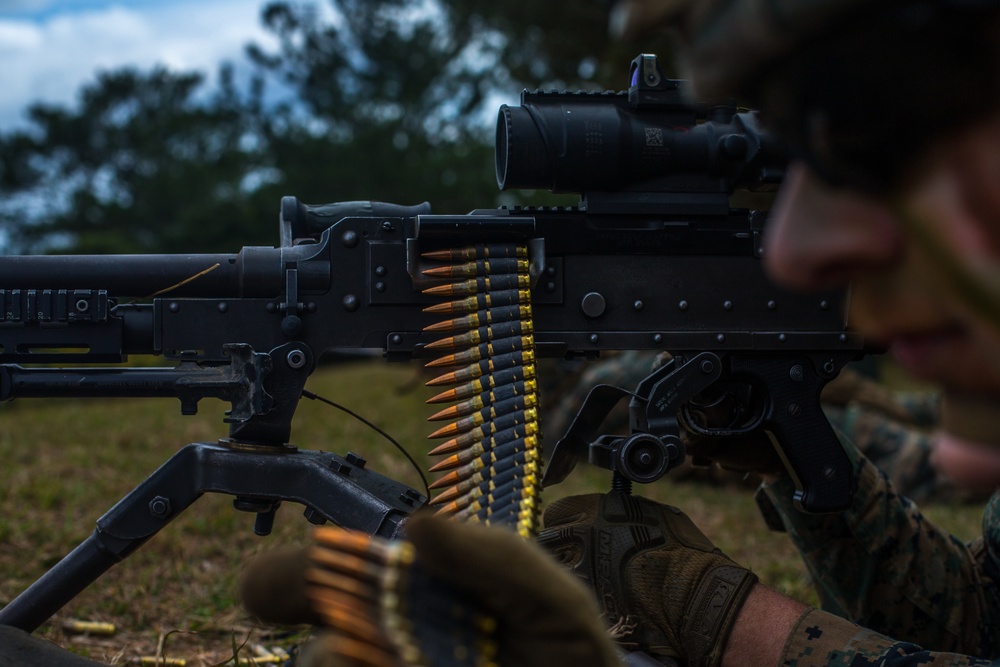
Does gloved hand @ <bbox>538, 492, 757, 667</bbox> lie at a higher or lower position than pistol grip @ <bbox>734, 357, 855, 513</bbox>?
lower

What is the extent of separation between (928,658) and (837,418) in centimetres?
454

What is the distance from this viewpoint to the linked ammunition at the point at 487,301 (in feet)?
8.98

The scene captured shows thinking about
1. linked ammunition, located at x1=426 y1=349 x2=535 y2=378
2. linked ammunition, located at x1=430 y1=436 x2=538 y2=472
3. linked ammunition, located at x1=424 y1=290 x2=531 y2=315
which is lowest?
linked ammunition, located at x1=430 y1=436 x2=538 y2=472

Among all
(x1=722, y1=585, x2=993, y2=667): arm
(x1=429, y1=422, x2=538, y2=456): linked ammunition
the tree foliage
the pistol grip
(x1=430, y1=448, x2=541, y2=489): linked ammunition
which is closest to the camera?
(x1=722, y1=585, x2=993, y2=667): arm

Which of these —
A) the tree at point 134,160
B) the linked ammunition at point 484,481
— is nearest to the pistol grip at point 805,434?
the linked ammunition at point 484,481

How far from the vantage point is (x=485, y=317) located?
276cm

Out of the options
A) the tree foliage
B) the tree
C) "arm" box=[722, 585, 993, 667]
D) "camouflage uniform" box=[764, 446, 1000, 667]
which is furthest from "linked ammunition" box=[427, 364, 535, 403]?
the tree

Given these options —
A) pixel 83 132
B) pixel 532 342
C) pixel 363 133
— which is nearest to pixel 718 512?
pixel 532 342

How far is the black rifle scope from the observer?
2.69 m

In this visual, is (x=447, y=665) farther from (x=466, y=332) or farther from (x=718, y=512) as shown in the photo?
(x=718, y=512)

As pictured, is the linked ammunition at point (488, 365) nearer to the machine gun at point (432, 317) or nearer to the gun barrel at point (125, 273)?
the machine gun at point (432, 317)

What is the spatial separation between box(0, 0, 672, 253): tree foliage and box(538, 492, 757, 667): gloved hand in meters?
11.0

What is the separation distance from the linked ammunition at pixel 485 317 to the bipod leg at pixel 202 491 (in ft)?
1.44

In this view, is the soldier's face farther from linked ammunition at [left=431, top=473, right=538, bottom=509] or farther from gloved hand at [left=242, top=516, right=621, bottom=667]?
linked ammunition at [left=431, top=473, right=538, bottom=509]
